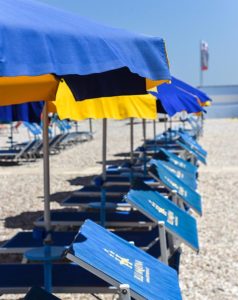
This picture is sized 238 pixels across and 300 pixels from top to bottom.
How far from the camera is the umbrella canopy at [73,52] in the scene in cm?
224

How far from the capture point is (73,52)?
256 cm

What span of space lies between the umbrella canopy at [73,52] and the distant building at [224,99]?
198ft

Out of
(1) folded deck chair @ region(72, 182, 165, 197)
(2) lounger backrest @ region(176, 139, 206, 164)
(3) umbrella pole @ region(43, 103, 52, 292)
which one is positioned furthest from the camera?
(2) lounger backrest @ region(176, 139, 206, 164)

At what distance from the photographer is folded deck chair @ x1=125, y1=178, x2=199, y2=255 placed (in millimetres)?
5219

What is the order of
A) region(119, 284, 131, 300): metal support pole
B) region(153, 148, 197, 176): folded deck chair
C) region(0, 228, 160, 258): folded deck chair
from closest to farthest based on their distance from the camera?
region(119, 284, 131, 300): metal support pole → region(0, 228, 160, 258): folded deck chair → region(153, 148, 197, 176): folded deck chair

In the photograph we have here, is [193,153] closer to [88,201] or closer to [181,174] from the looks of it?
[181,174]

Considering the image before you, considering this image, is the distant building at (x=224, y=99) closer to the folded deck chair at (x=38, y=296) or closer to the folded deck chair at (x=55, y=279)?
the folded deck chair at (x=55, y=279)

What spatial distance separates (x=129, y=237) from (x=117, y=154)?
12480mm

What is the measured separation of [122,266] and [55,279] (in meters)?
0.90

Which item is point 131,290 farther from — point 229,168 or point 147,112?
point 229,168

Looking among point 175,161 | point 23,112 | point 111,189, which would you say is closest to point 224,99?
point 175,161

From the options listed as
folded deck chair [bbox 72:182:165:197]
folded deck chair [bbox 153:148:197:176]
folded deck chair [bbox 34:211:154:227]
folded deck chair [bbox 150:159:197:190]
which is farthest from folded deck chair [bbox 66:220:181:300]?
folded deck chair [bbox 153:148:197:176]

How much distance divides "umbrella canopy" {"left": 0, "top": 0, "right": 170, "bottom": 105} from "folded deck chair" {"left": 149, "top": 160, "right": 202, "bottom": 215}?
11.2 feet

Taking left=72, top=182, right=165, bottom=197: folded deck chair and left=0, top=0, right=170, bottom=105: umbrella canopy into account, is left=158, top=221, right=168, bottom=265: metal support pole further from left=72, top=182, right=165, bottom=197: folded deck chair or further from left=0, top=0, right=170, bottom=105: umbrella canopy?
left=72, top=182, right=165, bottom=197: folded deck chair
